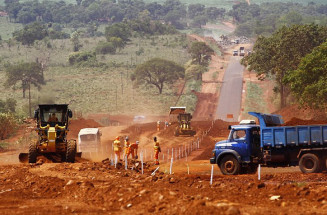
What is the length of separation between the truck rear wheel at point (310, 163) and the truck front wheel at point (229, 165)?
293cm

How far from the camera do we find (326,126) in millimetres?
26359

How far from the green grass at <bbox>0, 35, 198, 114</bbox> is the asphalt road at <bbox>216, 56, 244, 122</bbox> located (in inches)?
242

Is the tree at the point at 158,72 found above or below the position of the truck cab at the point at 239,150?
above

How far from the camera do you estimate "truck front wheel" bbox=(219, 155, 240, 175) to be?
28.2 m

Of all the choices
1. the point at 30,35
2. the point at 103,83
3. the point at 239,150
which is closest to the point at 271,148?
the point at 239,150

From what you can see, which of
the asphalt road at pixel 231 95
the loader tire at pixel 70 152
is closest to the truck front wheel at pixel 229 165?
the loader tire at pixel 70 152

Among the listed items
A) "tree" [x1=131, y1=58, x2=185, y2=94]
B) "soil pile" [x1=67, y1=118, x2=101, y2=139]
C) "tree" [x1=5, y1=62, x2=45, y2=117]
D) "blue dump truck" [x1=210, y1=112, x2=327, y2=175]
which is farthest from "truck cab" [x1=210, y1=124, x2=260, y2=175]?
"tree" [x1=131, y1=58, x2=185, y2=94]

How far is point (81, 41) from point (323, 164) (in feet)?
563

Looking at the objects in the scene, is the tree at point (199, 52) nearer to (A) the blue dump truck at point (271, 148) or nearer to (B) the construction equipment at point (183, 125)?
(B) the construction equipment at point (183, 125)

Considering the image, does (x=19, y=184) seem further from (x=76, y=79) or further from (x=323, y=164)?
(x=76, y=79)

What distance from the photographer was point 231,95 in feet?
394

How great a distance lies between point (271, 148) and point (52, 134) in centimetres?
1197

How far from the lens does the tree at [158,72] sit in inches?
5032

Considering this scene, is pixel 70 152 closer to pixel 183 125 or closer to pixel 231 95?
pixel 183 125
